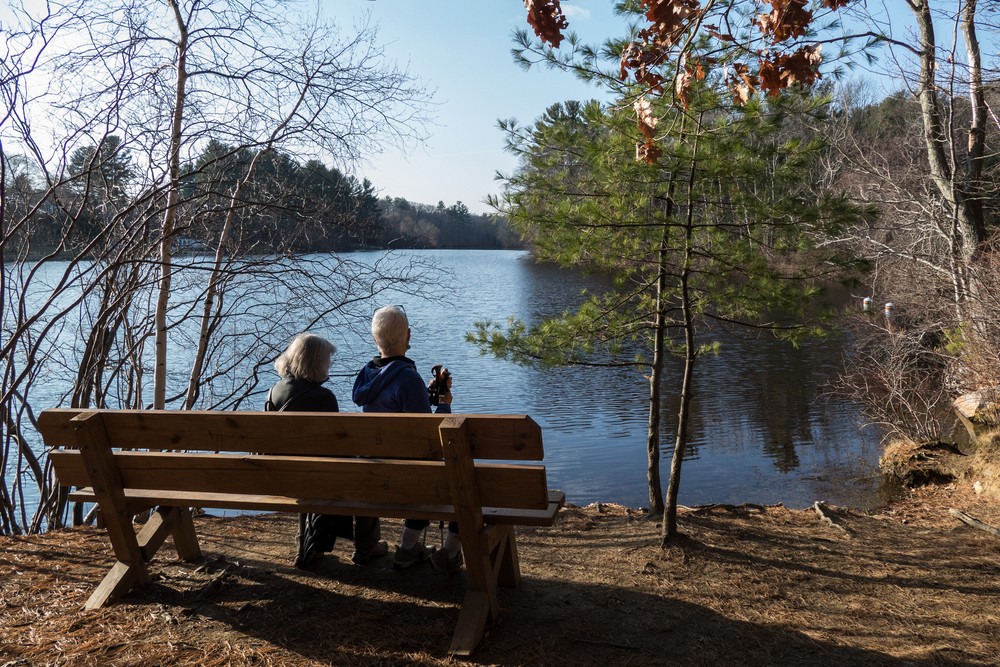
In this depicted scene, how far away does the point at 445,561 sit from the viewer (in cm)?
375

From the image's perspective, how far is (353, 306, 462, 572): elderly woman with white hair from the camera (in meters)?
3.76

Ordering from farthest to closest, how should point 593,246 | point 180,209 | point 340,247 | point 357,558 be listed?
point 340,247 < point 180,209 < point 593,246 < point 357,558

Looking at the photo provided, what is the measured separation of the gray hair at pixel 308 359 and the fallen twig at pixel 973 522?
204 inches

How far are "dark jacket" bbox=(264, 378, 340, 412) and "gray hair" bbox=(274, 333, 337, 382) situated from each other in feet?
0.12

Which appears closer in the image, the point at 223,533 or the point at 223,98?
the point at 223,533

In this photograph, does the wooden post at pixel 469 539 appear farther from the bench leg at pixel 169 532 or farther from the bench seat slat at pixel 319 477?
the bench leg at pixel 169 532

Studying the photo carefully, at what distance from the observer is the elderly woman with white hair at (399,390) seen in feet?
12.3

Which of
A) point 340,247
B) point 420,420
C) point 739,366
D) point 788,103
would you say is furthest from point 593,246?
point 739,366

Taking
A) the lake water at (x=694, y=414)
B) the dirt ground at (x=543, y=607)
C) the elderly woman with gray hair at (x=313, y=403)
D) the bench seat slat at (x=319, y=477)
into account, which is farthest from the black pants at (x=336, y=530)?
the lake water at (x=694, y=414)

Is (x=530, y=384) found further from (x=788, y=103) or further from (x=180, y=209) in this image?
(x=788, y=103)

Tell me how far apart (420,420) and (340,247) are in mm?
4984

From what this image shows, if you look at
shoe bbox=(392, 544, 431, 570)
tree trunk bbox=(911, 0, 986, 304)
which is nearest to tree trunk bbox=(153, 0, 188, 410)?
shoe bbox=(392, 544, 431, 570)

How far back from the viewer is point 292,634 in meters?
3.26

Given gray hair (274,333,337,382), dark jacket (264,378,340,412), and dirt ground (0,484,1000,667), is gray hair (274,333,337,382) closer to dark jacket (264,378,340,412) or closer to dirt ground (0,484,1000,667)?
dark jacket (264,378,340,412)
